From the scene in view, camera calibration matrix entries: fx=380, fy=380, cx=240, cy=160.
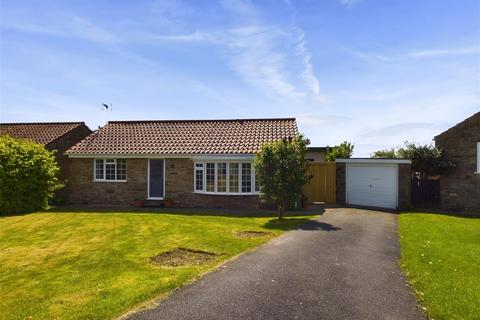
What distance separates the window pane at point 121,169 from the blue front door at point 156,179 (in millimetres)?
1612

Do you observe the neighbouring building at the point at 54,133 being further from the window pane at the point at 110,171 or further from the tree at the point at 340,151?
the tree at the point at 340,151

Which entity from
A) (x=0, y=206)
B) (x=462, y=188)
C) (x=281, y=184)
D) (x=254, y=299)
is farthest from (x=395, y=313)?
(x=0, y=206)

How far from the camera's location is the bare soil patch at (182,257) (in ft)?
30.7

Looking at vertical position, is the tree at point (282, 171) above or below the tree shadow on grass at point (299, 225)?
above

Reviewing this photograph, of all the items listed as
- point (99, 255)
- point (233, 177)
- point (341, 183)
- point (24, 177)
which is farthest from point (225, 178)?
point (99, 255)

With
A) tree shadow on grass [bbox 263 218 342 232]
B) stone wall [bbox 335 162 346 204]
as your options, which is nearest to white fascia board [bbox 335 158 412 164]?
stone wall [bbox 335 162 346 204]

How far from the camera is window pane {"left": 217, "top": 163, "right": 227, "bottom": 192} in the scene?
21.0 m

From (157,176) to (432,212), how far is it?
1529 cm

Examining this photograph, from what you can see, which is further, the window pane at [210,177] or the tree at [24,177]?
the window pane at [210,177]

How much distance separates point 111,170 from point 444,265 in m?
18.8

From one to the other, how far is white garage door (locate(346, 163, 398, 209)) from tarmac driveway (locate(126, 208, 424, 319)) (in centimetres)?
1046

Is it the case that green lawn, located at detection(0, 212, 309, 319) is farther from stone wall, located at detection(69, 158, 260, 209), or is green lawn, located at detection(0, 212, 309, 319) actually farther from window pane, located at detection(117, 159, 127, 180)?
window pane, located at detection(117, 159, 127, 180)

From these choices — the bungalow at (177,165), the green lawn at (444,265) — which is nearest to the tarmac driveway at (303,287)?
the green lawn at (444,265)

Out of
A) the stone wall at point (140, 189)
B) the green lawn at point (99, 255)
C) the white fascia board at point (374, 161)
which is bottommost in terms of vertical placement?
the green lawn at point (99, 255)
